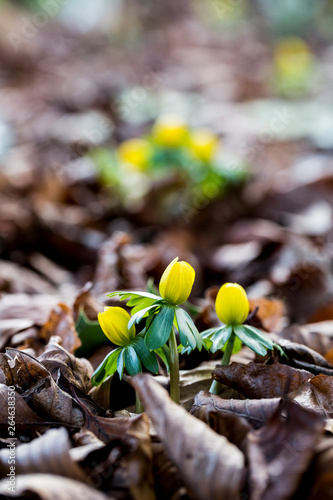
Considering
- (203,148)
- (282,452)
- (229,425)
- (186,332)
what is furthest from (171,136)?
(282,452)

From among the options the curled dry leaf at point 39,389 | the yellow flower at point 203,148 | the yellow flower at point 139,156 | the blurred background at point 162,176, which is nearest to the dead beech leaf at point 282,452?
the curled dry leaf at point 39,389

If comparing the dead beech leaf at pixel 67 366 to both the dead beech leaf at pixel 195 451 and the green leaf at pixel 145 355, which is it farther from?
the dead beech leaf at pixel 195 451

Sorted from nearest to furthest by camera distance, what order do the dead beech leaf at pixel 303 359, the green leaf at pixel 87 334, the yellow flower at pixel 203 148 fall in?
the dead beech leaf at pixel 303 359 < the green leaf at pixel 87 334 < the yellow flower at pixel 203 148

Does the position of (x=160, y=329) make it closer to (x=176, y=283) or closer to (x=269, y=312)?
(x=176, y=283)

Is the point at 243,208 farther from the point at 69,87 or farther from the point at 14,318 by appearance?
the point at 69,87

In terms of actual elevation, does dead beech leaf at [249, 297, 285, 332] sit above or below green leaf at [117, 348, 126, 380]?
below

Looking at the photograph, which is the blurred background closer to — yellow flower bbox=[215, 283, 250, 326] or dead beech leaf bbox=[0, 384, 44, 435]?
dead beech leaf bbox=[0, 384, 44, 435]

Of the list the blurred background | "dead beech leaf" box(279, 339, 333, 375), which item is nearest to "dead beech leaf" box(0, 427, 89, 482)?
"dead beech leaf" box(279, 339, 333, 375)
